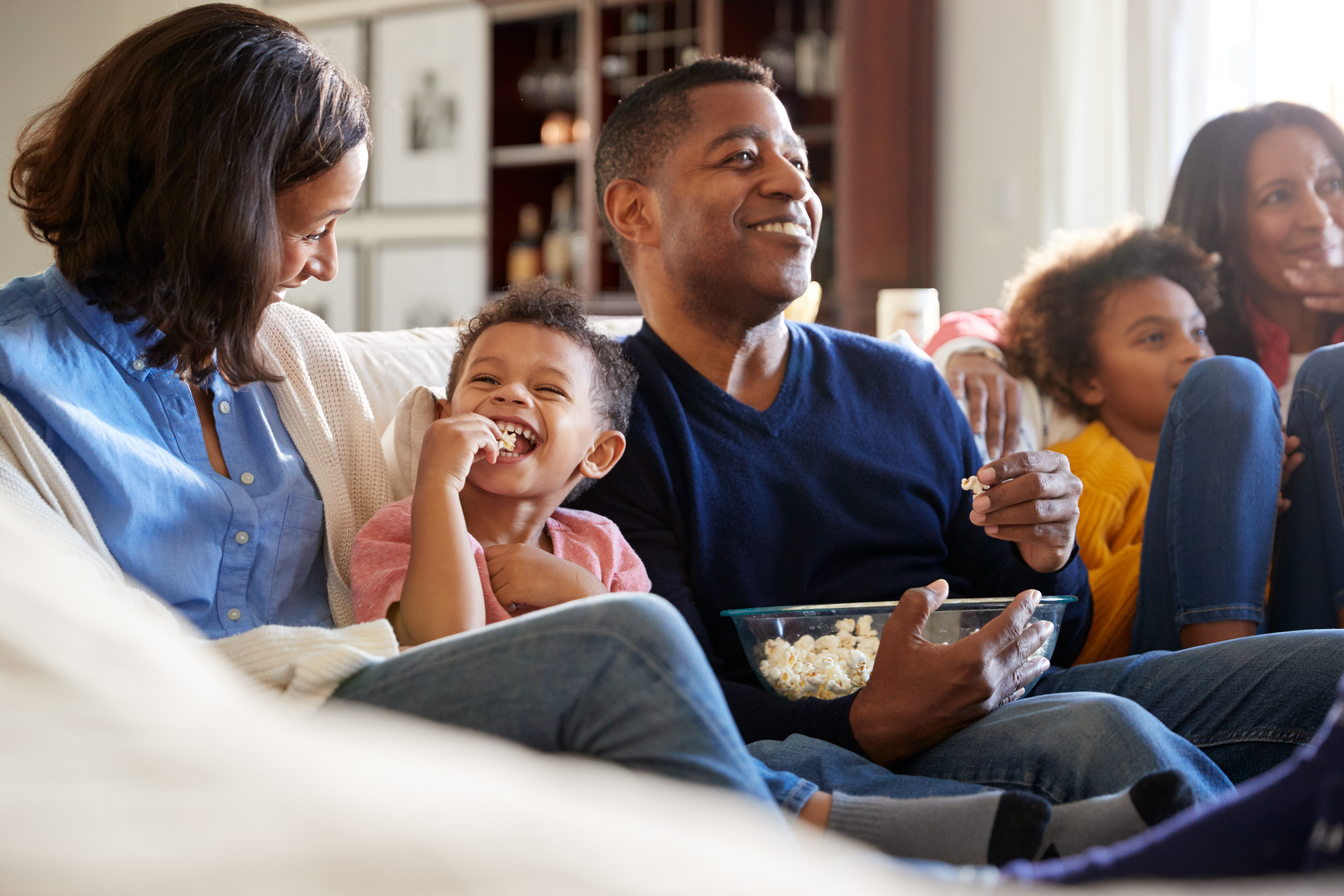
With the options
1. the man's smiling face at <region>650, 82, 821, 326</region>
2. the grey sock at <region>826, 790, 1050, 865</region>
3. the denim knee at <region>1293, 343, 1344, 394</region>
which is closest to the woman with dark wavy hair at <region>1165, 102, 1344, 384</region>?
the denim knee at <region>1293, 343, 1344, 394</region>

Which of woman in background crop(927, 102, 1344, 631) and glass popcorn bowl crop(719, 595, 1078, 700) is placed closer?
glass popcorn bowl crop(719, 595, 1078, 700)

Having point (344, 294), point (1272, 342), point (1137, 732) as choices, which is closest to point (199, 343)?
point (1137, 732)

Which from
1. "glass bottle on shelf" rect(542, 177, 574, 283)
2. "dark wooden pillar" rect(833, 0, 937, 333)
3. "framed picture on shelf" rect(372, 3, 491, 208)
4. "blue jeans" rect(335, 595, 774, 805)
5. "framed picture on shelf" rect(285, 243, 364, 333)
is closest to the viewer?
"blue jeans" rect(335, 595, 774, 805)

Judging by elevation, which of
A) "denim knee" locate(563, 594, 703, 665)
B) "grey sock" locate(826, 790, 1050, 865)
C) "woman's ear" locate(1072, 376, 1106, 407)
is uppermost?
"woman's ear" locate(1072, 376, 1106, 407)

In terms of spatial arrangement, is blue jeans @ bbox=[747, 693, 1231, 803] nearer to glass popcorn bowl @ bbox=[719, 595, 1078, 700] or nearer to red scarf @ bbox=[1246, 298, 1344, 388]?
glass popcorn bowl @ bbox=[719, 595, 1078, 700]

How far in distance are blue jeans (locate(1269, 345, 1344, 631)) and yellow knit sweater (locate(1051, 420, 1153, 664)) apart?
0.62ft

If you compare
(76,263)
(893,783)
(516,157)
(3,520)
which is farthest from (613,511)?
(516,157)

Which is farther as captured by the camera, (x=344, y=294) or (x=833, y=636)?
(x=344, y=294)

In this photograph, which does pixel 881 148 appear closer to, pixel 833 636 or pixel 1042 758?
pixel 833 636

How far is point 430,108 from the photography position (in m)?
4.96

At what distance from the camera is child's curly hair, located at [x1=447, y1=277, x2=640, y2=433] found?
1387 mm

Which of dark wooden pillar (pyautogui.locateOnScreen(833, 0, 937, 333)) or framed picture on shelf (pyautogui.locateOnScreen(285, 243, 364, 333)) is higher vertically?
dark wooden pillar (pyautogui.locateOnScreen(833, 0, 937, 333))

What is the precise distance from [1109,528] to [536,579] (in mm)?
915

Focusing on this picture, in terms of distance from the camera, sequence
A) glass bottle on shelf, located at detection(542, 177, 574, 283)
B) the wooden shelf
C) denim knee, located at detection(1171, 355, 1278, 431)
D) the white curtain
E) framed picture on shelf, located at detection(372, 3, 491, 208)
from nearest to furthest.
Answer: denim knee, located at detection(1171, 355, 1278, 431) → the white curtain → the wooden shelf → glass bottle on shelf, located at detection(542, 177, 574, 283) → framed picture on shelf, located at detection(372, 3, 491, 208)
